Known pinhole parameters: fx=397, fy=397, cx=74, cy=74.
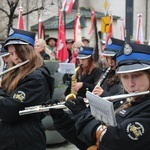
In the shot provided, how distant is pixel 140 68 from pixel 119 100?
1.23ft

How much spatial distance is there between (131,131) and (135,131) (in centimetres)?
2

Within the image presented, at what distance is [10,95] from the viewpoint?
3580 millimetres

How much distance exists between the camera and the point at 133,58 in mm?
2650

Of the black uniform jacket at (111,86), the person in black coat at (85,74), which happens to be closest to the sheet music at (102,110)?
the black uniform jacket at (111,86)

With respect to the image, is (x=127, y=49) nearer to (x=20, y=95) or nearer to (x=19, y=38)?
(x=20, y=95)

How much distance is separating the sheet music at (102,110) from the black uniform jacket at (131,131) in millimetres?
84

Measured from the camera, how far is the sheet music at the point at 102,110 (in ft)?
7.63

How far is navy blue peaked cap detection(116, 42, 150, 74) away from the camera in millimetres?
2562

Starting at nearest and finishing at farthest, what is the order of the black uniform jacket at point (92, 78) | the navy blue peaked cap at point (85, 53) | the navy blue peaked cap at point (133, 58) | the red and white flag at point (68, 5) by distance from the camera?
the navy blue peaked cap at point (133, 58)
the black uniform jacket at point (92, 78)
the navy blue peaked cap at point (85, 53)
the red and white flag at point (68, 5)

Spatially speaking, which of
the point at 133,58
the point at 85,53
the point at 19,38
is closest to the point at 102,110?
the point at 133,58

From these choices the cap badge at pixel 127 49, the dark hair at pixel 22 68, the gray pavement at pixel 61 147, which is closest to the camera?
the cap badge at pixel 127 49

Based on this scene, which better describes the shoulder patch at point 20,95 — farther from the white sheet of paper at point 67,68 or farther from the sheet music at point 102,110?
the white sheet of paper at point 67,68

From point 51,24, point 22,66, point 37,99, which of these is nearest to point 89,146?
point 37,99

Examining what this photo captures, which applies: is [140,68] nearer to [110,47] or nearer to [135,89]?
[135,89]
